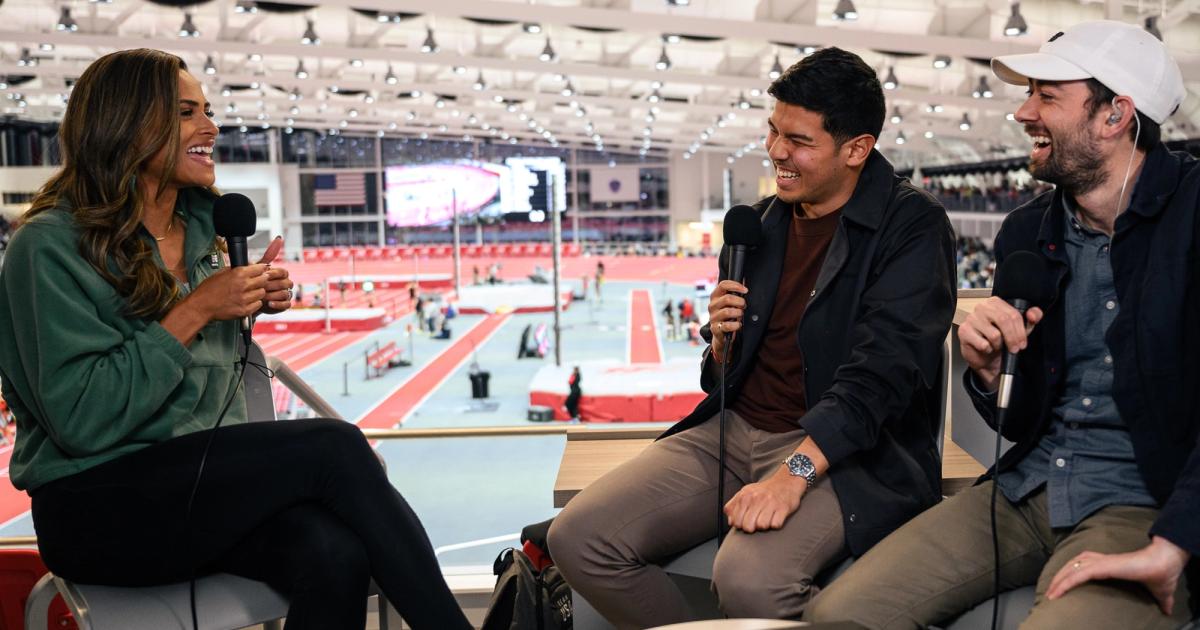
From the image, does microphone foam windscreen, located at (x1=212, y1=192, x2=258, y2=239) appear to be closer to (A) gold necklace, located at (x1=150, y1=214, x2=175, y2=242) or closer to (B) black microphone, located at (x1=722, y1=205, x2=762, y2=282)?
(A) gold necklace, located at (x1=150, y1=214, x2=175, y2=242)

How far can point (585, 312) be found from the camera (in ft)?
87.9

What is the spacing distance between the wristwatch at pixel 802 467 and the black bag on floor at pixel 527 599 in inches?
21.6

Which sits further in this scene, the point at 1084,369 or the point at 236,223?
the point at 236,223

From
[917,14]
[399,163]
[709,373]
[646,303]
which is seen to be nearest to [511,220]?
[399,163]

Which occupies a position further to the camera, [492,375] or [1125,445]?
[492,375]

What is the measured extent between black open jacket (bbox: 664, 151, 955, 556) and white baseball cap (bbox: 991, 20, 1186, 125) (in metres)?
0.36

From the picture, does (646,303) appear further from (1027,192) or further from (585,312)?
(1027,192)

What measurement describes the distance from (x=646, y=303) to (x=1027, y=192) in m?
9.09

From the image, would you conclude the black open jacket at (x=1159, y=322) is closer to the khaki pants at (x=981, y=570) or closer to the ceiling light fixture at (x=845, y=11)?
the khaki pants at (x=981, y=570)

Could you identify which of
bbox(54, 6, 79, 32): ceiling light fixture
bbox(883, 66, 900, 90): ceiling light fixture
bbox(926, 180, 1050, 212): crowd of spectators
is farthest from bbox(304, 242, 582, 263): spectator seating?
bbox(54, 6, 79, 32): ceiling light fixture

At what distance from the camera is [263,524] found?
5.83ft

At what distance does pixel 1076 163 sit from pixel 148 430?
151 centimetres

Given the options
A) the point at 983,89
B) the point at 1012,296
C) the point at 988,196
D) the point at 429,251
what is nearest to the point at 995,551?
the point at 1012,296

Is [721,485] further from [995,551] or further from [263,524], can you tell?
[263,524]
